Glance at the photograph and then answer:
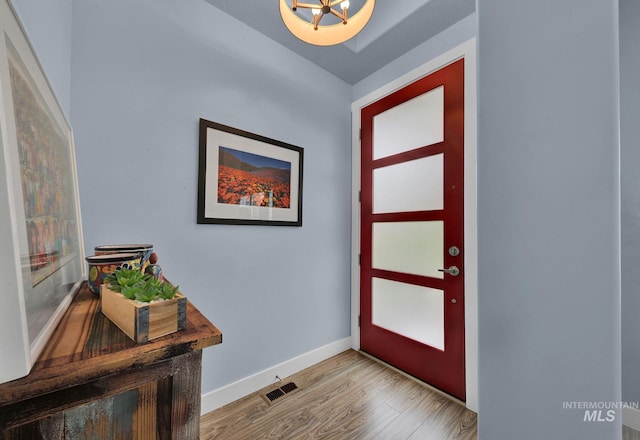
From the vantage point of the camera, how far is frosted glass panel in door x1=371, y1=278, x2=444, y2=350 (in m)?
1.87

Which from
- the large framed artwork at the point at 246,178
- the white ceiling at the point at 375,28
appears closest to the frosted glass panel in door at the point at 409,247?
the large framed artwork at the point at 246,178

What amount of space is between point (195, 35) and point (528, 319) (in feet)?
6.99

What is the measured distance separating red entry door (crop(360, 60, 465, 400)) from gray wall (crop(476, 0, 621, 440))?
1422 millimetres

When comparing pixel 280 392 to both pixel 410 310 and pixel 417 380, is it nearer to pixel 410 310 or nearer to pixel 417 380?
pixel 417 380

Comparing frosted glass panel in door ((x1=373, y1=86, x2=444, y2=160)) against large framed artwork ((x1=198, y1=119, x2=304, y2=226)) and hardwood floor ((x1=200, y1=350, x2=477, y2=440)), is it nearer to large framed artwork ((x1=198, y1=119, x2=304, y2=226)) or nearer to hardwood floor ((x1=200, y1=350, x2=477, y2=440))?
large framed artwork ((x1=198, y1=119, x2=304, y2=226))

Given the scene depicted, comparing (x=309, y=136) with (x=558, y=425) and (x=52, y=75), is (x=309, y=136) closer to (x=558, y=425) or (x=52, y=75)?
(x=52, y=75)

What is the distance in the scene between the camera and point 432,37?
6.33 feet

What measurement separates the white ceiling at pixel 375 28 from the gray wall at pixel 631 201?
0.90m

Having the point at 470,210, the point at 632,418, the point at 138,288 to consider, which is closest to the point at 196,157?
the point at 138,288

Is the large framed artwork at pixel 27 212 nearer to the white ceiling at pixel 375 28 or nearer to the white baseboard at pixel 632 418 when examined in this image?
the white ceiling at pixel 375 28

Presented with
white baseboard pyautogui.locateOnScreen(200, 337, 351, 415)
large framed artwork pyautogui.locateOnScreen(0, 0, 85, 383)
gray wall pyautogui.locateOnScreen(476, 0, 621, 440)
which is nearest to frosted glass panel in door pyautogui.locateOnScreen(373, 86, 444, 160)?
gray wall pyautogui.locateOnScreen(476, 0, 621, 440)

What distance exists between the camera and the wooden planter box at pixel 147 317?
49 centimetres

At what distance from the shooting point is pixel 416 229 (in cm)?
201

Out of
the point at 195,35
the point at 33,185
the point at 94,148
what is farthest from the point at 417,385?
the point at 195,35
